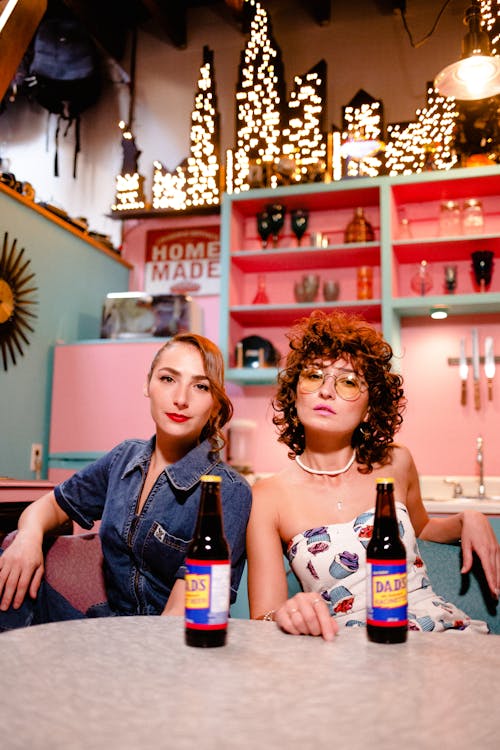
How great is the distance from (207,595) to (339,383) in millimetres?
811

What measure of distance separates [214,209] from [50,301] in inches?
49.8

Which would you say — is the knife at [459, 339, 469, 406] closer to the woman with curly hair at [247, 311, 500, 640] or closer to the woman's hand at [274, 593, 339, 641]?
the woman with curly hair at [247, 311, 500, 640]

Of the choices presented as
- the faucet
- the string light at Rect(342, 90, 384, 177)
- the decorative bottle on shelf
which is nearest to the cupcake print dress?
the faucet

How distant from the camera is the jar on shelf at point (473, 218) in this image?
3656 mm

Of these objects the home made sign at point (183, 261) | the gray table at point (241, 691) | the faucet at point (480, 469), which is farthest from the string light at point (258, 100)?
the gray table at point (241, 691)

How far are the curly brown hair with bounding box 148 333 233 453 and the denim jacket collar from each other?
0.05 meters

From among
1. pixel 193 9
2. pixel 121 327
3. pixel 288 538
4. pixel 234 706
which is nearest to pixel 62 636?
pixel 234 706

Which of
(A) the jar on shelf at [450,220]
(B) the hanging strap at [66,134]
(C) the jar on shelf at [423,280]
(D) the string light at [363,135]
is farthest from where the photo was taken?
(B) the hanging strap at [66,134]

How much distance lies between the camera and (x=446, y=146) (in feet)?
13.1

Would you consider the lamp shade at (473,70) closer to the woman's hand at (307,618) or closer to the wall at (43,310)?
the wall at (43,310)

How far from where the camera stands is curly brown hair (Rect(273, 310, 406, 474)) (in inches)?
67.2

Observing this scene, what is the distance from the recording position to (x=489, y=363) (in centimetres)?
374

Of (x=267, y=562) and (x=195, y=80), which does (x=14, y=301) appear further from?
(x=267, y=562)

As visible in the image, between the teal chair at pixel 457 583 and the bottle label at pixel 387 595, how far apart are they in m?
0.66
